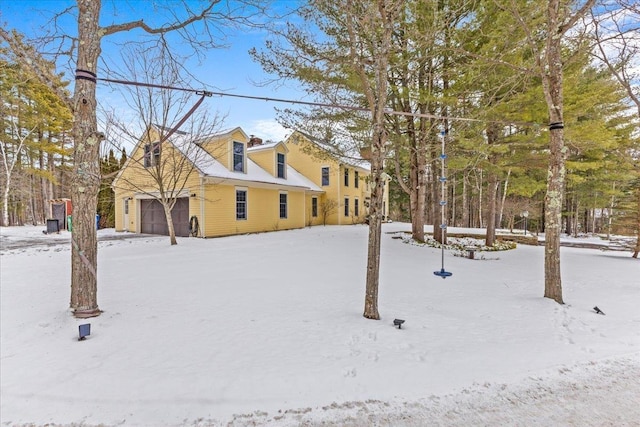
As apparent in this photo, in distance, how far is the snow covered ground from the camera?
214 cm

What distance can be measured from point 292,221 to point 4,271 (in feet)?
41.5

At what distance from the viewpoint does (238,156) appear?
47.5ft

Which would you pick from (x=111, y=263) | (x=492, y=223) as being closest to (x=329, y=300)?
(x=111, y=263)

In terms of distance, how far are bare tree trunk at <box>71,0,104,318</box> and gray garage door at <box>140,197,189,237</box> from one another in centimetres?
993

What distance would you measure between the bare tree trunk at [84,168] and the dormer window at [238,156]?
10.6 m

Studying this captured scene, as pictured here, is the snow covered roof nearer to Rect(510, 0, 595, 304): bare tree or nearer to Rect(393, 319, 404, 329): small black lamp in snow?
Rect(393, 319, 404, 329): small black lamp in snow

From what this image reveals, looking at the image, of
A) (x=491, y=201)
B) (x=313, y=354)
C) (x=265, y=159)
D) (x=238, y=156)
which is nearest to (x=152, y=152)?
(x=238, y=156)

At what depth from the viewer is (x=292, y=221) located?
17.7m

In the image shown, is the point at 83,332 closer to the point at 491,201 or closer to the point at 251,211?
the point at 251,211

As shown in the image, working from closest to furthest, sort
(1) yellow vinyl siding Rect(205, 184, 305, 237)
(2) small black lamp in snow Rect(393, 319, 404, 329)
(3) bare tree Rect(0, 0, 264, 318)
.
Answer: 1. (2) small black lamp in snow Rect(393, 319, 404, 329)
2. (3) bare tree Rect(0, 0, 264, 318)
3. (1) yellow vinyl siding Rect(205, 184, 305, 237)

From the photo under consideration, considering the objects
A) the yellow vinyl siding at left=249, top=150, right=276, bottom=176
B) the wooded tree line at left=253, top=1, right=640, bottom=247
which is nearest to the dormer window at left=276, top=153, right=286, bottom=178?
the yellow vinyl siding at left=249, top=150, right=276, bottom=176

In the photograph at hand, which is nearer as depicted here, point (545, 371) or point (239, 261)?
point (545, 371)

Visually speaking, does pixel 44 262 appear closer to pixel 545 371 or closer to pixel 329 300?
pixel 329 300

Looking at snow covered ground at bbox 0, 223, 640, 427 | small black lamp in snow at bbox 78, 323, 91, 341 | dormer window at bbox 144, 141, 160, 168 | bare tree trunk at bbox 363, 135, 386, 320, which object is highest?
dormer window at bbox 144, 141, 160, 168
